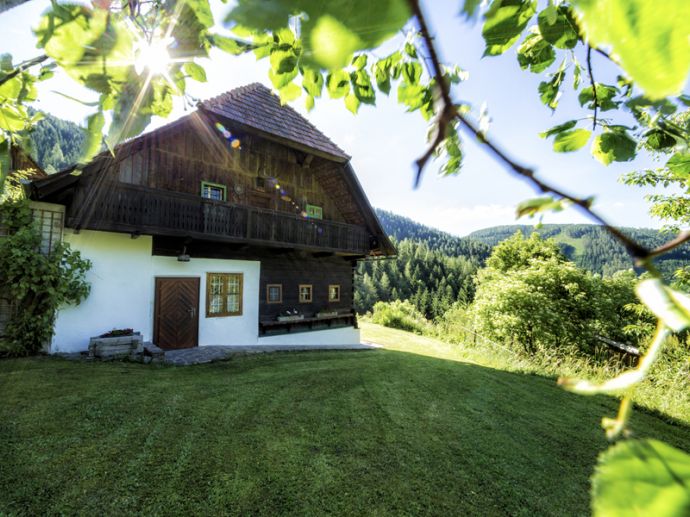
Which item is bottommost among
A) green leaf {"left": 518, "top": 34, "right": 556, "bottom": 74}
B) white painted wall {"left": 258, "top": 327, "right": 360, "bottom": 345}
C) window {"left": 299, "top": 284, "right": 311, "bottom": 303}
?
white painted wall {"left": 258, "top": 327, "right": 360, "bottom": 345}

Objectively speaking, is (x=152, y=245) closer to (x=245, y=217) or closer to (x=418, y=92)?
(x=245, y=217)

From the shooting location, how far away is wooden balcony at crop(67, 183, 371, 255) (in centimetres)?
785

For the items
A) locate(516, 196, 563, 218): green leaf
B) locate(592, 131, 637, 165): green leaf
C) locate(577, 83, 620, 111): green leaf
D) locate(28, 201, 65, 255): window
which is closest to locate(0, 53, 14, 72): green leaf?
locate(516, 196, 563, 218): green leaf

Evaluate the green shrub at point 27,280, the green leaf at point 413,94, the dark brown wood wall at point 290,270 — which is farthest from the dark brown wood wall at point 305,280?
the green leaf at point 413,94

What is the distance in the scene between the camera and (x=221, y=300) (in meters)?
10.7

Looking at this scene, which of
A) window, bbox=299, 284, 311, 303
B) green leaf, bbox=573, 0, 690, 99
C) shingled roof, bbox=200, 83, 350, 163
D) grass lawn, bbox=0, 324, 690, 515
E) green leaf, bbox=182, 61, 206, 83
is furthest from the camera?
window, bbox=299, 284, 311, 303

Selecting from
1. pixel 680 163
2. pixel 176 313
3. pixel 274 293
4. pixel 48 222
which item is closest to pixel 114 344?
pixel 176 313

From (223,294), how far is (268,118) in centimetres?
573

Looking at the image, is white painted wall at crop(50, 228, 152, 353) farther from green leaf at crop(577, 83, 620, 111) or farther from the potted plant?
green leaf at crop(577, 83, 620, 111)

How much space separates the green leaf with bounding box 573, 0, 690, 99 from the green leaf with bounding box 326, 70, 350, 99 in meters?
1.45

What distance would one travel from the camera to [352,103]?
1.80m

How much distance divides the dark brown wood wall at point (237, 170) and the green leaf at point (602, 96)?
9.37 metres

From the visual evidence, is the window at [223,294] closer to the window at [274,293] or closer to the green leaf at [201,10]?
the window at [274,293]

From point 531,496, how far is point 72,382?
6663 millimetres
